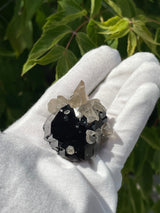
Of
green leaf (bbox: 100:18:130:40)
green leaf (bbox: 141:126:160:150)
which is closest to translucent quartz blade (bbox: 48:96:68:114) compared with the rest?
green leaf (bbox: 100:18:130:40)

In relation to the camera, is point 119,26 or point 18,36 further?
point 18,36

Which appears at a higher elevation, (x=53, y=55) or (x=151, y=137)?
(x=53, y=55)

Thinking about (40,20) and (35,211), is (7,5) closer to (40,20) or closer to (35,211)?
(40,20)

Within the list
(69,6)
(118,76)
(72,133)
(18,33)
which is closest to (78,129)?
(72,133)

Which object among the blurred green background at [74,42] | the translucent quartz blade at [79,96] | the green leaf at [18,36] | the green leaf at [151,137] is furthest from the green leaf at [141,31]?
the green leaf at [18,36]

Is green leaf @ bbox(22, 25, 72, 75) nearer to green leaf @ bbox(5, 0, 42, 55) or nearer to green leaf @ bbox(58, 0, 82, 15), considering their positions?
green leaf @ bbox(58, 0, 82, 15)

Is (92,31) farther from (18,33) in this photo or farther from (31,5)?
(18,33)

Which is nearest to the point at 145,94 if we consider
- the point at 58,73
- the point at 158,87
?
the point at 158,87
